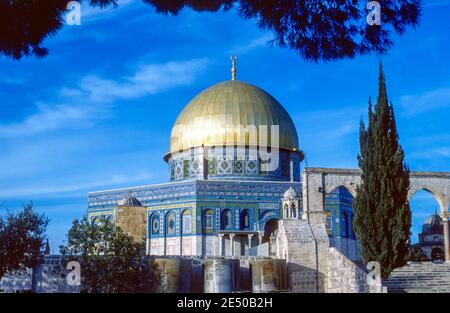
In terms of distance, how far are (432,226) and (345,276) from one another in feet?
68.7

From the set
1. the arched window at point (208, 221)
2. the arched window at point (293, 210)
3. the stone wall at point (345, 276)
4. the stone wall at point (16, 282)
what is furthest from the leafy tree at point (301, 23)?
the arched window at point (208, 221)

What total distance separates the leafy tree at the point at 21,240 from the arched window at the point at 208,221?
39.4ft

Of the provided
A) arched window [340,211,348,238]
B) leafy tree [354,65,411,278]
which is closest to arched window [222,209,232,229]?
arched window [340,211,348,238]

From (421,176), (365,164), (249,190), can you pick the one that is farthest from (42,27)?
(249,190)

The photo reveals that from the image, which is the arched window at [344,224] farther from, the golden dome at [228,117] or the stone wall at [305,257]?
the stone wall at [305,257]

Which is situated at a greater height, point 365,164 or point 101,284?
point 365,164

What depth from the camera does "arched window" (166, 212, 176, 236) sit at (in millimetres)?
29234

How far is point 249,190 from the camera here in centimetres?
2925

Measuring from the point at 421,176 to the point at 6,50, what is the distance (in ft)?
51.9

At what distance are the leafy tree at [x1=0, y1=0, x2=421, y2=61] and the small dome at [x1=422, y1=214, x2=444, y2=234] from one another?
28768 millimetres

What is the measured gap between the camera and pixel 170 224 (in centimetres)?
2942

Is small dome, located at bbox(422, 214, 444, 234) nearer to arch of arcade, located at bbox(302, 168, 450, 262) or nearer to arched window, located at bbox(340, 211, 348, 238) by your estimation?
arched window, located at bbox(340, 211, 348, 238)

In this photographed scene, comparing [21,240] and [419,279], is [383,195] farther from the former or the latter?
[21,240]
